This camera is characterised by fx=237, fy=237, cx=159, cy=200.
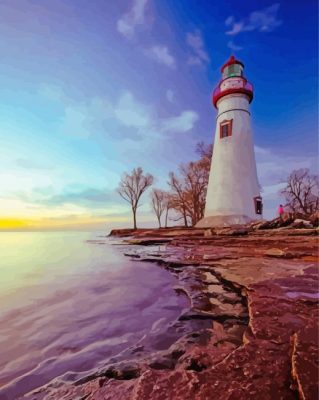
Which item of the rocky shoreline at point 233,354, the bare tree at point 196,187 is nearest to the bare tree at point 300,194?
the bare tree at point 196,187

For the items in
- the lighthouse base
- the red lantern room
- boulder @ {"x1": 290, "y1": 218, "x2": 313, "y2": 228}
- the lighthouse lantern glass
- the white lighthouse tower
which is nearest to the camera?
boulder @ {"x1": 290, "y1": 218, "x2": 313, "y2": 228}

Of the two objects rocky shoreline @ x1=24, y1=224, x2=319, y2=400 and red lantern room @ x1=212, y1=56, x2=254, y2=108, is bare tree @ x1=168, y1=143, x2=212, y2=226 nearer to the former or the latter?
red lantern room @ x1=212, y1=56, x2=254, y2=108

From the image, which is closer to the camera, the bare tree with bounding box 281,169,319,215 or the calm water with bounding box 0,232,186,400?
the calm water with bounding box 0,232,186,400

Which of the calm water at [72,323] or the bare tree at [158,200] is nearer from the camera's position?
the calm water at [72,323]

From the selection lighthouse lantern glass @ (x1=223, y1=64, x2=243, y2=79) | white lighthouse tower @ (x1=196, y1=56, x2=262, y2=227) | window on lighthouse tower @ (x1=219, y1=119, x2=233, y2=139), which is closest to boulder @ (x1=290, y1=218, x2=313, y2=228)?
white lighthouse tower @ (x1=196, y1=56, x2=262, y2=227)

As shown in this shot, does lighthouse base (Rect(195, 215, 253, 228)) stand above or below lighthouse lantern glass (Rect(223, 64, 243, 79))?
below

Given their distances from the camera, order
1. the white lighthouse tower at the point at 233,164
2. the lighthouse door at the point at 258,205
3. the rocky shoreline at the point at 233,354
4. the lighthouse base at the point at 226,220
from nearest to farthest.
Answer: the rocky shoreline at the point at 233,354
the lighthouse base at the point at 226,220
the white lighthouse tower at the point at 233,164
the lighthouse door at the point at 258,205

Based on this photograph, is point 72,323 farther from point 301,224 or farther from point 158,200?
point 158,200

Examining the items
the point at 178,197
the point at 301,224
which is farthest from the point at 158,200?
the point at 301,224

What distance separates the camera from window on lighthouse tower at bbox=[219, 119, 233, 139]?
1939 centimetres

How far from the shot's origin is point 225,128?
19.7 m

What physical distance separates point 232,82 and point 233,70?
1.61m

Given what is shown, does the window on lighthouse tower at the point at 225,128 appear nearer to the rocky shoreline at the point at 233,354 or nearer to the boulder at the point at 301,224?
the boulder at the point at 301,224

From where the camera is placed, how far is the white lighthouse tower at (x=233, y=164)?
1820 centimetres
